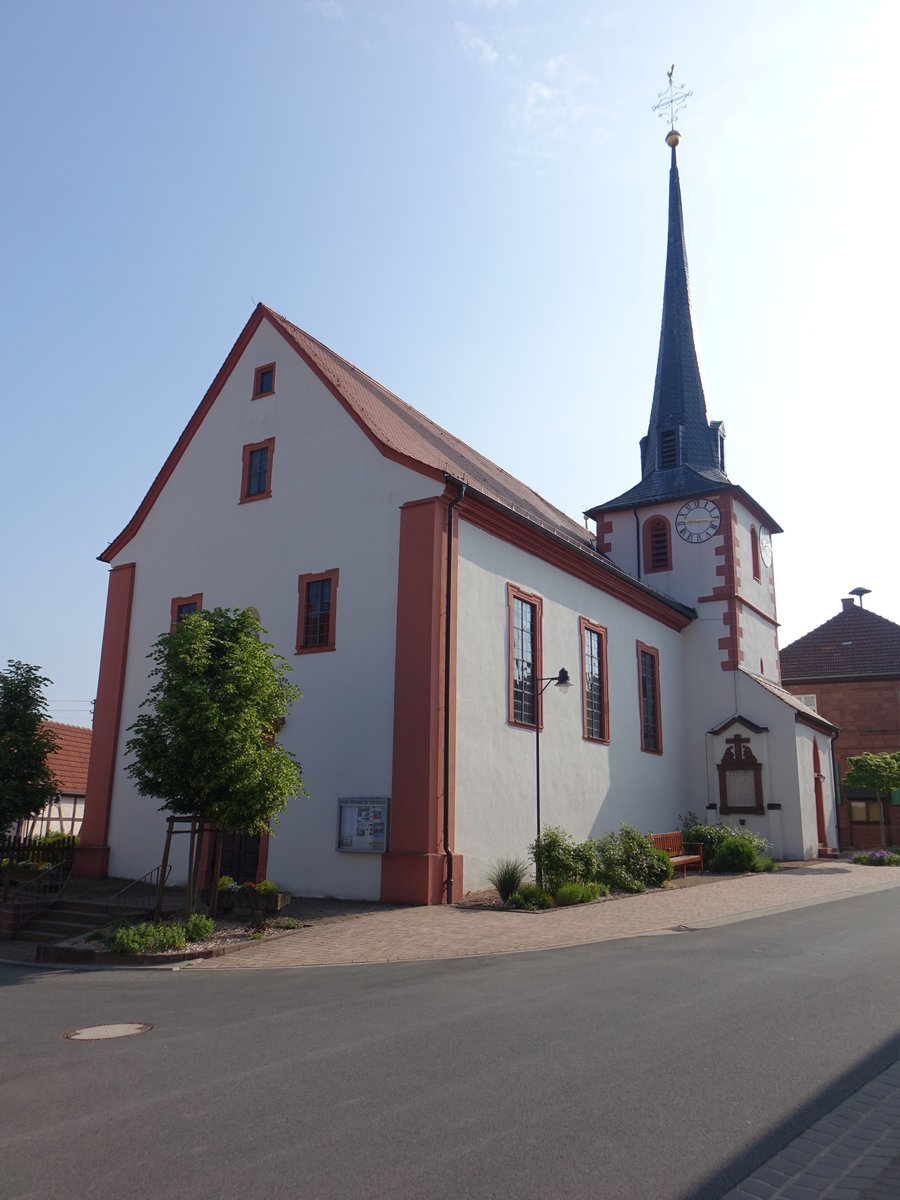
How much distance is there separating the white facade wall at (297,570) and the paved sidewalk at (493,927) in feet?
9.04

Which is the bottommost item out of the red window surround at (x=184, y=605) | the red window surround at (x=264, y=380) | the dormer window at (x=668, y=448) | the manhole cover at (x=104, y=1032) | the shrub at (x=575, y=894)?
the manhole cover at (x=104, y=1032)

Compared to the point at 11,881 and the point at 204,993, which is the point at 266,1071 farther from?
the point at 11,881

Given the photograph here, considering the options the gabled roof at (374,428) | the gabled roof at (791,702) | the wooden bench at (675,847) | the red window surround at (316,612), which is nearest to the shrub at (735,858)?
the wooden bench at (675,847)

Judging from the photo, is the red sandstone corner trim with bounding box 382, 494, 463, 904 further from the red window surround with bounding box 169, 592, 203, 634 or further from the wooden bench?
the wooden bench

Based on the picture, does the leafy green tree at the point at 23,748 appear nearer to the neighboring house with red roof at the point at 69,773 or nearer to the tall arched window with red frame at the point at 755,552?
the neighboring house with red roof at the point at 69,773

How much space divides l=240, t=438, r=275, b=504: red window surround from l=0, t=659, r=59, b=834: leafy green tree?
19.5ft

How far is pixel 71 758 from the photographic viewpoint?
35.1 meters

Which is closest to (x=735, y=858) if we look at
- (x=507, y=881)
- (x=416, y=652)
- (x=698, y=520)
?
(x=507, y=881)

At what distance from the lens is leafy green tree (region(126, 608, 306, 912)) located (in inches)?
561

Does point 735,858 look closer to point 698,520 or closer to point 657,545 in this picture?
point 657,545

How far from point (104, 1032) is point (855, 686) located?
38.0 m

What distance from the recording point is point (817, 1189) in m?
4.42

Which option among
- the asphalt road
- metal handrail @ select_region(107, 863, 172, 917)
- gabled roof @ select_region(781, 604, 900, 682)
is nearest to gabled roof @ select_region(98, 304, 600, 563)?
metal handrail @ select_region(107, 863, 172, 917)

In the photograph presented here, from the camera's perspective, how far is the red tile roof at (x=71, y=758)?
112ft
